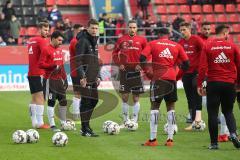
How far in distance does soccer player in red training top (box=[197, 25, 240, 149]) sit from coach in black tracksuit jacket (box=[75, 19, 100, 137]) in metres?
2.71

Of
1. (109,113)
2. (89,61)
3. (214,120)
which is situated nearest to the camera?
(214,120)

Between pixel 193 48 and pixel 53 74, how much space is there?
3.41 metres

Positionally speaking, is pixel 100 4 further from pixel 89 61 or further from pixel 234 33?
pixel 89 61

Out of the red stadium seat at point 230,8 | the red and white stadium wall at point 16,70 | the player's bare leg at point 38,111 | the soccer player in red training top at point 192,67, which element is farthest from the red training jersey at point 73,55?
the red stadium seat at point 230,8

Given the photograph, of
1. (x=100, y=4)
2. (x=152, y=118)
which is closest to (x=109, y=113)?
(x=152, y=118)

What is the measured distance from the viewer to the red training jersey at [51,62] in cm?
1496

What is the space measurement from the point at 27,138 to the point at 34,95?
9.42 feet

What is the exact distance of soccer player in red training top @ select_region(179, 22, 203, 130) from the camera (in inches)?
623

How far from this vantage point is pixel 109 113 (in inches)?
760

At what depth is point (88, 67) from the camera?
568 inches

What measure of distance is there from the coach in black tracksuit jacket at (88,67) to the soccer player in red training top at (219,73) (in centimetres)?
271

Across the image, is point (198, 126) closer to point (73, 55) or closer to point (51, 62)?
point (73, 55)

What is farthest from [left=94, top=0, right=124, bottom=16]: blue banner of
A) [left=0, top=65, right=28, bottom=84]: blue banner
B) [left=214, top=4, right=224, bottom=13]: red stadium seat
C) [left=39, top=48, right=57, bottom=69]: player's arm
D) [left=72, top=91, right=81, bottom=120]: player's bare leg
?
[left=39, top=48, right=57, bottom=69]: player's arm

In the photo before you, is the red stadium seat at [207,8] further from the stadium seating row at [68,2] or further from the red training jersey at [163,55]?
the red training jersey at [163,55]
